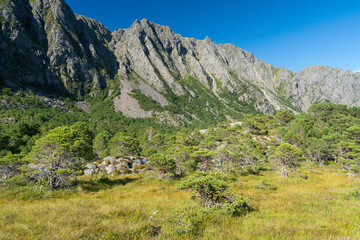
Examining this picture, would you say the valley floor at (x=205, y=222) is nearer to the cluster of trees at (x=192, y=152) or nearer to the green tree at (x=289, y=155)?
the cluster of trees at (x=192, y=152)

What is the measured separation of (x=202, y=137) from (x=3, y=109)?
4952 inches

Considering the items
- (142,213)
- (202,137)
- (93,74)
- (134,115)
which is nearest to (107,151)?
(202,137)

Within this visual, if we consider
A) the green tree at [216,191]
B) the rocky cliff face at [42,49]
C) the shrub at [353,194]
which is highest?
the rocky cliff face at [42,49]

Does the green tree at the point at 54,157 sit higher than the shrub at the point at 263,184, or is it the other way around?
the green tree at the point at 54,157

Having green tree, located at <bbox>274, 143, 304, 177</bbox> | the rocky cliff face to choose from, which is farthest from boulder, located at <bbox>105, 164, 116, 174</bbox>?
the rocky cliff face

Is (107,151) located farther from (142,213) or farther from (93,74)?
(93,74)

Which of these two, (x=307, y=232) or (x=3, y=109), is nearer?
(x=307, y=232)

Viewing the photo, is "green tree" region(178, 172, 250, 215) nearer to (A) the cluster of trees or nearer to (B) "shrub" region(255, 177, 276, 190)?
(A) the cluster of trees

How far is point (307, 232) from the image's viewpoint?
8.02 meters

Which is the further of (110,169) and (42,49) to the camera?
(42,49)

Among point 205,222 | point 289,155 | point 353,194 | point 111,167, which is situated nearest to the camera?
point 205,222

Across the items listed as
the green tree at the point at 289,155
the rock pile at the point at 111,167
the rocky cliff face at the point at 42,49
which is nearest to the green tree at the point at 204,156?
the green tree at the point at 289,155

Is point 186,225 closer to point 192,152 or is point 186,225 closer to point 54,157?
point 54,157

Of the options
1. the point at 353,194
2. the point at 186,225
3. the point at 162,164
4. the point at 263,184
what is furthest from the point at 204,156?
the point at 186,225
